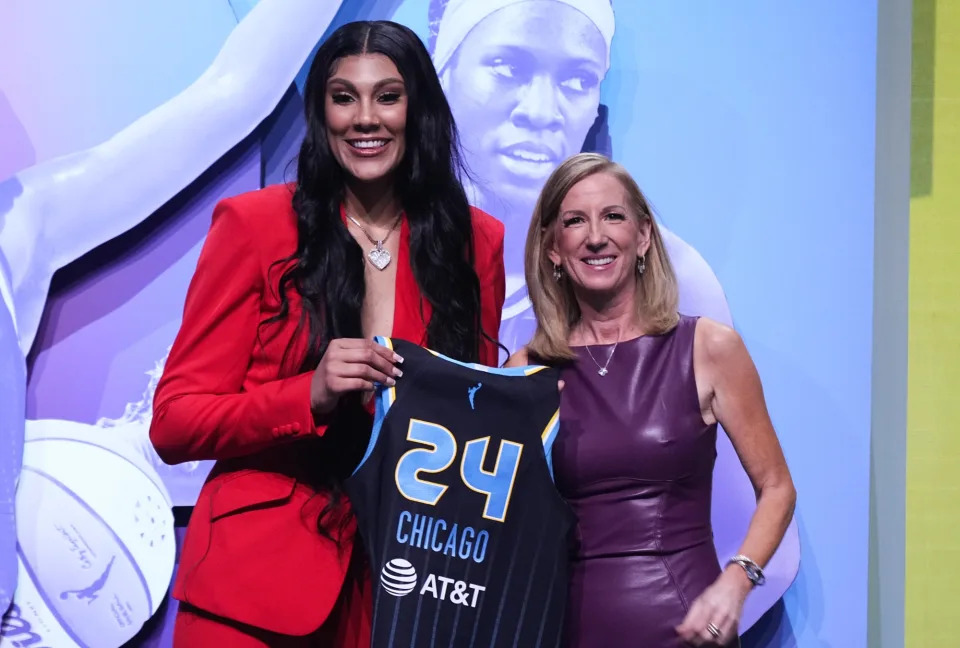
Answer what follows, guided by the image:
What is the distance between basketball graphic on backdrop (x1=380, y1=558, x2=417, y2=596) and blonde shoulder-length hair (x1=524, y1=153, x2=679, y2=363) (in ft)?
1.51

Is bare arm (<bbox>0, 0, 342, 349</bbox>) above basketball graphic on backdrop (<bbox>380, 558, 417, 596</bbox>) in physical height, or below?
above

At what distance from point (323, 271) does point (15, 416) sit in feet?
4.15

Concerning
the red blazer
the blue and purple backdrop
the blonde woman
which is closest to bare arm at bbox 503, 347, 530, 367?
the blonde woman

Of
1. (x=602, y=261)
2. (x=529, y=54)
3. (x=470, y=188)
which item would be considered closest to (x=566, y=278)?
(x=602, y=261)

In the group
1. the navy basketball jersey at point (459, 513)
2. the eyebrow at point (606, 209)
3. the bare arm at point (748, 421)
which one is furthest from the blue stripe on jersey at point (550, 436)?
the eyebrow at point (606, 209)

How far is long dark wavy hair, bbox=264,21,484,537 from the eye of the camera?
1.67 m

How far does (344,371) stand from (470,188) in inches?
50.7

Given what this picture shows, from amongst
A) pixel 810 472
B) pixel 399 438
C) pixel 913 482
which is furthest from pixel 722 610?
pixel 913 482

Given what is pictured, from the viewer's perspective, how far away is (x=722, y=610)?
5.07 feet

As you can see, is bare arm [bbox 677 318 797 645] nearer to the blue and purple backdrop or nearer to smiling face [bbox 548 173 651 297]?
smiling face [bbox 548 173 651 297]

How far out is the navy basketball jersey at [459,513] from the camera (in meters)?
1.57

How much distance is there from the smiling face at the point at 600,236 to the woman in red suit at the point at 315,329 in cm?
18

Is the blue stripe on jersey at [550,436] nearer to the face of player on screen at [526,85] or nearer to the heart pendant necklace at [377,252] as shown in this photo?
the heart pendant necklace at [377,252]

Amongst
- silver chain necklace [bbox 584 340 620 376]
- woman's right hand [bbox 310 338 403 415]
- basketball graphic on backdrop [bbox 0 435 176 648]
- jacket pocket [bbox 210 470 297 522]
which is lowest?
basketball graphic on backdrop [bbox 0 435 176 648]
